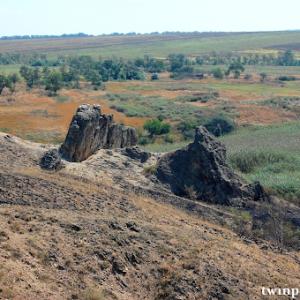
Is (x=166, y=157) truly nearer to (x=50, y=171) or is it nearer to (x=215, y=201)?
(x=215, y=201)

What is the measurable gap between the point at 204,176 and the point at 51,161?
644 centimetres

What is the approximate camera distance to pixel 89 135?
2750cm

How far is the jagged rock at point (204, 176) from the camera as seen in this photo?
2417 centimetres

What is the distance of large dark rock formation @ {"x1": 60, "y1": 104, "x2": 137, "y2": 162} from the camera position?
87.0 feet

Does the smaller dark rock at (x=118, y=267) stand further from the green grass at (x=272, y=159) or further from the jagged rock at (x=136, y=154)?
the green grass at (x=272, y=159)

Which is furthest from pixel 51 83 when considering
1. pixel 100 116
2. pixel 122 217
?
pixel 122 217

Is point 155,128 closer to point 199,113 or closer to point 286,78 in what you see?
point 199,113

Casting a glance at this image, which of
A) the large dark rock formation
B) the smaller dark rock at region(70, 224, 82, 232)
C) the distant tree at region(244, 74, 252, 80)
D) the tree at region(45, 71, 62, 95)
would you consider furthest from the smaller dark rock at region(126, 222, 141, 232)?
the distant tree at region(244, 74, 252, 80)

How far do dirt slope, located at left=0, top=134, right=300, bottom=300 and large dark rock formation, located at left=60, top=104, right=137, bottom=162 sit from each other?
7088 millimetres

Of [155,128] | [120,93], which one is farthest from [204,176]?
[120,93]

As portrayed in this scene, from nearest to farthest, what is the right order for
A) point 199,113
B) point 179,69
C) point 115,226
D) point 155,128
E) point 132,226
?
point 115,226
point 132,226
point 155,128
point 199,113
point 179,69

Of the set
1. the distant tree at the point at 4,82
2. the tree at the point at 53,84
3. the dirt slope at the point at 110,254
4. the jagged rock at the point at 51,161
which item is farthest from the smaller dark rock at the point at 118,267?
the tree at the point at 53,84

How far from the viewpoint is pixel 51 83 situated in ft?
246

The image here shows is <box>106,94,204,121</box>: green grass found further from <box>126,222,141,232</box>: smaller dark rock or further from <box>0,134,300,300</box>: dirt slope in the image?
<box>126,222,141,232</box>: smaller dark rock
